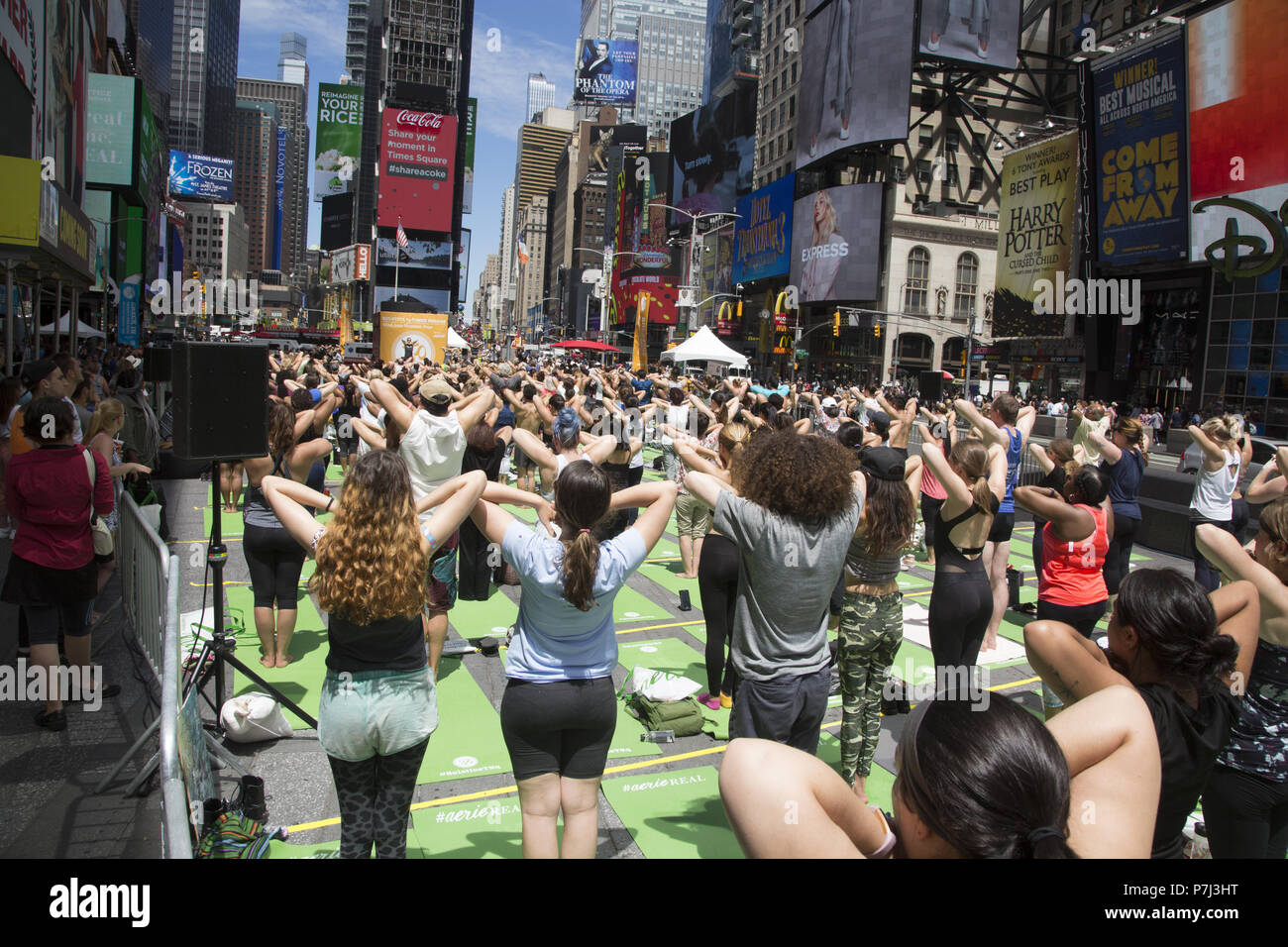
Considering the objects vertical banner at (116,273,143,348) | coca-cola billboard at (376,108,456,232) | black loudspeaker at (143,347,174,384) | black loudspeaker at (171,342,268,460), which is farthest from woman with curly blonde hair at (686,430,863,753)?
coca-cola billboard at (376,108,456,232)

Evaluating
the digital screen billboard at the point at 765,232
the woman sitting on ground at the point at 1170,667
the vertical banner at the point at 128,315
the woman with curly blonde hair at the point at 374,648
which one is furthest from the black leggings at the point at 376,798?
the digital screen billboard at the point at 765,232

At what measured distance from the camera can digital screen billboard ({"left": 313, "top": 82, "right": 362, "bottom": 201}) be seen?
383 ft

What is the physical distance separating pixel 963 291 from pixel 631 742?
57867 millimetres

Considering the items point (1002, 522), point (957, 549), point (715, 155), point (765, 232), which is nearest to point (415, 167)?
point (715, 155)

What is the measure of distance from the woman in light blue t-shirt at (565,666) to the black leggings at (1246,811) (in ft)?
7.63

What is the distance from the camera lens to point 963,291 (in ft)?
186

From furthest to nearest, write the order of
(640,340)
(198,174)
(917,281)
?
1. (198,174)
2. (917,281)
3. (640,340)

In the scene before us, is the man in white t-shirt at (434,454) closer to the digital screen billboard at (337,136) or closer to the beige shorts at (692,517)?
the beige shorts at (692,517)

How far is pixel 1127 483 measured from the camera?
26.3 ft

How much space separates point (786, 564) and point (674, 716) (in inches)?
98.1

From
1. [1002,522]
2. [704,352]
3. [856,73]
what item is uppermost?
[856,73]

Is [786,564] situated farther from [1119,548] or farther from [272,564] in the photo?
[1119,548]
